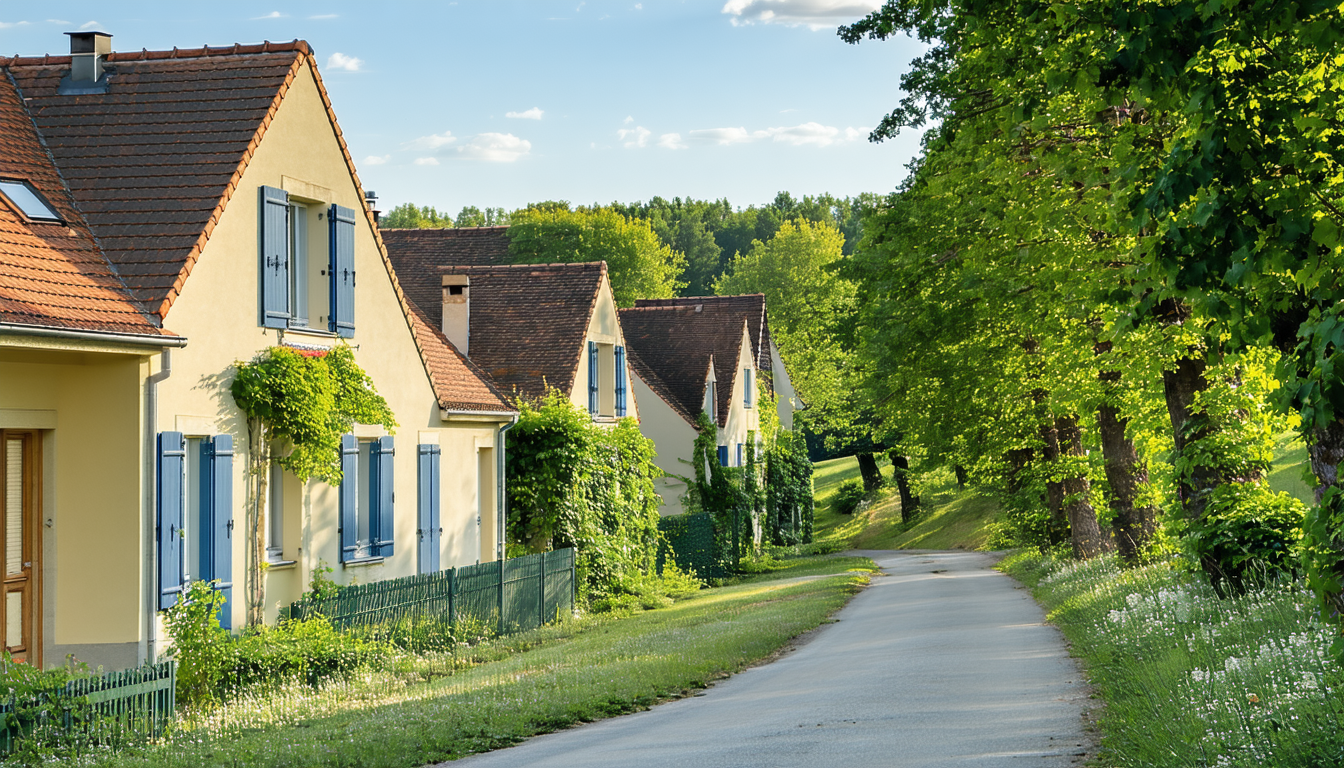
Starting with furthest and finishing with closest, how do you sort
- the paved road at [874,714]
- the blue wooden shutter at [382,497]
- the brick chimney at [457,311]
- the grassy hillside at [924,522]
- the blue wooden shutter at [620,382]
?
the grassy hillside at [924,522], the blue wooden shutter at [620,382], the brick chimney at [457,311], the blue wooden shutter at [382,497], the paved road at [874,714]

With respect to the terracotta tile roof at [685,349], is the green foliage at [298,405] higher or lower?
lower

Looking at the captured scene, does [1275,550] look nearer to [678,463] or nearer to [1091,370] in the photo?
[1091,370]

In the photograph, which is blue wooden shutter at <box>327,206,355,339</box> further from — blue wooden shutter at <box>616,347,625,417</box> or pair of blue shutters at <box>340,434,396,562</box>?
blue wooden shutter at <box>616,347,625,417</box>

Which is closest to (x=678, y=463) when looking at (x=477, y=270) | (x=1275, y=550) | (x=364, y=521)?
(x=477, y=270)

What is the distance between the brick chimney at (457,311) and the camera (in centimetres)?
2919

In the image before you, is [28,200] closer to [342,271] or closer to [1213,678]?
[342,271]

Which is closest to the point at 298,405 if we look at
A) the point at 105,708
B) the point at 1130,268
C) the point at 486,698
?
the point at 486,698

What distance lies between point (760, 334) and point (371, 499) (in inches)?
1407

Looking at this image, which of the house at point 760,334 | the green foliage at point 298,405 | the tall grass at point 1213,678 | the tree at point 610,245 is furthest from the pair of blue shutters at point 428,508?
the tree at point 610,245

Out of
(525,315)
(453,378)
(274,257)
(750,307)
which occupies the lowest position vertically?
A: (453,378)

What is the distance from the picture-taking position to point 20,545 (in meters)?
→ 13.4

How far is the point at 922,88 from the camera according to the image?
733 inches

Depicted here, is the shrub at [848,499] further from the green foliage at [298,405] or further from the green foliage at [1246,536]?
the green foliage at [1246,536]

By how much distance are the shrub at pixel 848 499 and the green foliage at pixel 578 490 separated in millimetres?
44023
